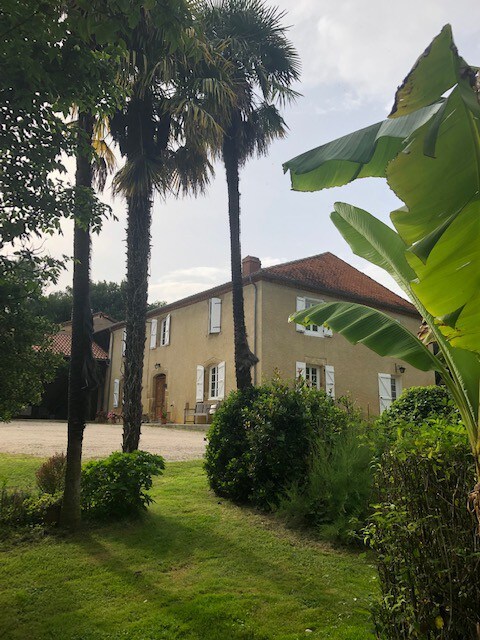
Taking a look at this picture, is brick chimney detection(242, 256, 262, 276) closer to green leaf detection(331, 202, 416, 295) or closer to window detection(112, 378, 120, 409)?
window detection(112, 378, 120, 409)

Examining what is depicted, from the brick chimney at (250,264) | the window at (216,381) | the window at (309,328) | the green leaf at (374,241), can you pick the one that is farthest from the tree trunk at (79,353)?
the brick chimney at (250,264)

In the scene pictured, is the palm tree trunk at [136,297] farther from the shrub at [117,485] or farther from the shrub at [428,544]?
the shrub at [428,544]

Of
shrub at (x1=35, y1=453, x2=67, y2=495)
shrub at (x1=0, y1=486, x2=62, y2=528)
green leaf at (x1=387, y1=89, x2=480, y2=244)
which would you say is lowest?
shrub at (x1=0, y1=486, x2=62, y2=528)

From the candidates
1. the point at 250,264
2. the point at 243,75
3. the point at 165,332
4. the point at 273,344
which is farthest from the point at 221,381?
the point at 243,75

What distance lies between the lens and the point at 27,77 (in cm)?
337

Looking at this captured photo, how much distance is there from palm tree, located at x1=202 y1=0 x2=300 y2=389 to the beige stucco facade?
277 inches

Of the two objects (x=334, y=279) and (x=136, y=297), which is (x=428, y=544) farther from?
(x=334, y=279)

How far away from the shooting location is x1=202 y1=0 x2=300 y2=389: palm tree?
40.7 ft

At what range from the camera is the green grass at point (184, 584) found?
3.77 metres

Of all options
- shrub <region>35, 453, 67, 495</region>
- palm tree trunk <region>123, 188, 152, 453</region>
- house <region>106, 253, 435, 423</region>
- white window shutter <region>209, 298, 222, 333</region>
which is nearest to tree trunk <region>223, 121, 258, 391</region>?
palm tree trunk <region>123, 188, 152, 453</region>

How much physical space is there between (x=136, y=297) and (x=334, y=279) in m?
16.4

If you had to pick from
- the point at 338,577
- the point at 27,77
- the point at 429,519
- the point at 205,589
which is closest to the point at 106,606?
the point at 205,589

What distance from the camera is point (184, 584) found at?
461 cm

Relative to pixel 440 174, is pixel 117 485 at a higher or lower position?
lower
